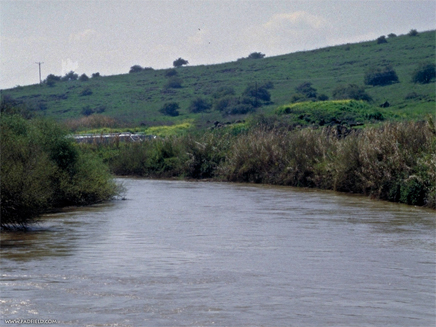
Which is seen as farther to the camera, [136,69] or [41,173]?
[136,69]

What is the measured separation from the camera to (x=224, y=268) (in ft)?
39.1

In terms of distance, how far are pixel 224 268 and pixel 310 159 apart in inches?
735

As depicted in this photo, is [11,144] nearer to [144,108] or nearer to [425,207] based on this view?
[425,207]

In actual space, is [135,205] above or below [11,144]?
below

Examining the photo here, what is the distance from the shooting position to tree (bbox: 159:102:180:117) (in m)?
73.3

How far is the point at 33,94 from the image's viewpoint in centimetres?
8694

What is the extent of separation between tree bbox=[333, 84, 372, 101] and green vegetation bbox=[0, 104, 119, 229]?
1618 inches

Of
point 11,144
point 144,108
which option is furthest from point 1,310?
point 144,108

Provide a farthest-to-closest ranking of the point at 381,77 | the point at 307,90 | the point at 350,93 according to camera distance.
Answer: the point at 307,90 < the point at 381,77 < the point at 350,93

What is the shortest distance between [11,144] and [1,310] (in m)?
8.94

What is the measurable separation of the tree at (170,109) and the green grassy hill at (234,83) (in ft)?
2.24

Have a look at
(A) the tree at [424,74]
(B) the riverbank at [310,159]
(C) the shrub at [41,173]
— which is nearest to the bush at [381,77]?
(A) the tree at [424,74]

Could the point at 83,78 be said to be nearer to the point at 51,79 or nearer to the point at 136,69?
the point at 51,79

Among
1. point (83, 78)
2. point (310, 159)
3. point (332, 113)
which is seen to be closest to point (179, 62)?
point (83, 78)
